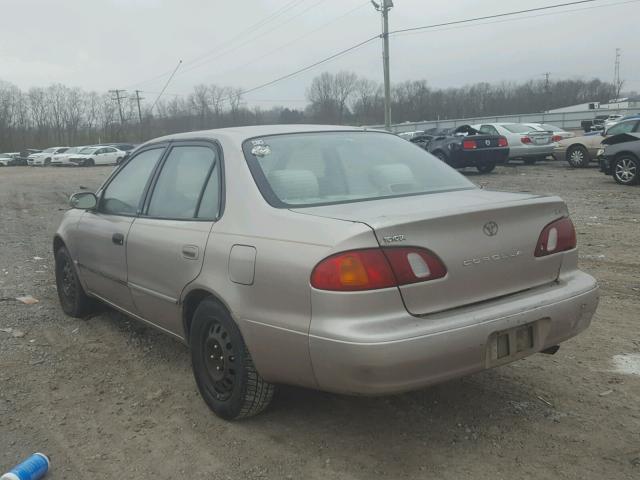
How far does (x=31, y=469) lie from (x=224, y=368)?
0.98m

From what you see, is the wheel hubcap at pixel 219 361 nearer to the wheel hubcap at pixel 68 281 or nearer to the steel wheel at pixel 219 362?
the steel wheel at pixel 219 362

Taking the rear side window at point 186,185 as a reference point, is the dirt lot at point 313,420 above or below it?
below

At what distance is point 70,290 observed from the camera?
512 centimetres

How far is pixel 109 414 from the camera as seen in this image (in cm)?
337

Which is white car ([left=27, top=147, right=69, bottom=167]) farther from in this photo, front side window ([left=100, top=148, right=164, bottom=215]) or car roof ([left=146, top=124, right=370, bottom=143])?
car roof ([left=146, top=124, right=370, bottom=143])

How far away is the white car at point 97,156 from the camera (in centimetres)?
4100

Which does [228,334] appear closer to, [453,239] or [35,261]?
[453,239]

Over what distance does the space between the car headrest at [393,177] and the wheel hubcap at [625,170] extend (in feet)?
36.0

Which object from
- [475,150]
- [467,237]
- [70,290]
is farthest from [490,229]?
[475,150]

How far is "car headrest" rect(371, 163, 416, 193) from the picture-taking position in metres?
3.32

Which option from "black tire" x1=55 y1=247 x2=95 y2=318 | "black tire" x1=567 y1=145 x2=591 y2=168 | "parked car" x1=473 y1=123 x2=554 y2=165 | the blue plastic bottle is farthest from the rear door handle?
"parked car" x1=473 y1=123 x2=554 y2=165

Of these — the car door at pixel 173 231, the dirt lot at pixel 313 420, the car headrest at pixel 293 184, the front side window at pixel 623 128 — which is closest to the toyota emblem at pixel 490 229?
the car headrest at pixel 293 184

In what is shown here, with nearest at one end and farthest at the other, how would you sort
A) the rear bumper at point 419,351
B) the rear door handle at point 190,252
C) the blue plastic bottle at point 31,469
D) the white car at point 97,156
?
the rear bumper at point 419,351 → the blue plastic bottle at point 31,469 → the rear door handle at point 190,252 → the white car at point 97,156

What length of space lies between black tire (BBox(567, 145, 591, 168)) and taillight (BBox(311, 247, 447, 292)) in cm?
1713
